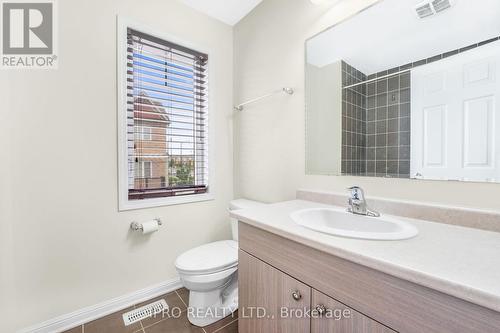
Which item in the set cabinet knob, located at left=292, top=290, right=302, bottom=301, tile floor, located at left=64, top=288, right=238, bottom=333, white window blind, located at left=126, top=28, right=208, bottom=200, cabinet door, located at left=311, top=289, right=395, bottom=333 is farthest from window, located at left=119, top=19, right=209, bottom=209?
cabinet door, located at left=311, top=289, right=395, bottom=333

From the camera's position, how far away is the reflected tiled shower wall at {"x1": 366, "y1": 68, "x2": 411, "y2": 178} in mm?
1009

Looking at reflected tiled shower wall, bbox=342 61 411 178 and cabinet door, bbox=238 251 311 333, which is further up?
reflected tiled shower wall, bbox=342 61 411 178

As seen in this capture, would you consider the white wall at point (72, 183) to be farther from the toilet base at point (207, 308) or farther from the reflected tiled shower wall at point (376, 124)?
the reflected tiled shower wall at point (376, 124)

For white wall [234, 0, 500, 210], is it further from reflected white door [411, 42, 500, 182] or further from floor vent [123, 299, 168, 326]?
floor vent [123, 299, 168, 326]

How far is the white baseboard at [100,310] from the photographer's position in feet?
4.20

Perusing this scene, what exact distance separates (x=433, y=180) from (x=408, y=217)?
19cm

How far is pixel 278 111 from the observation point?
5.32 feet

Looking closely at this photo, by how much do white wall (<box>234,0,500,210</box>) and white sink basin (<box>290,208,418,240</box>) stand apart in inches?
7.5

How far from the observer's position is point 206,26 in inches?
75.5

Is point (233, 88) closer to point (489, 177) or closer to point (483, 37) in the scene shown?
point (483, 37)

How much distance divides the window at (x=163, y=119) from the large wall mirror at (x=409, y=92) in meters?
1.01

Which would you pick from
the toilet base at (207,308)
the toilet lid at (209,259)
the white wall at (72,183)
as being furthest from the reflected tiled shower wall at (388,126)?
the white wall at (72,183)

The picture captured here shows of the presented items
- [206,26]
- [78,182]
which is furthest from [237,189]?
[206,26]

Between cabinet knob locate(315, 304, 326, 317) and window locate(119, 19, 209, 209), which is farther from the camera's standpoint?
window locate(119, 19, 209, 209)
